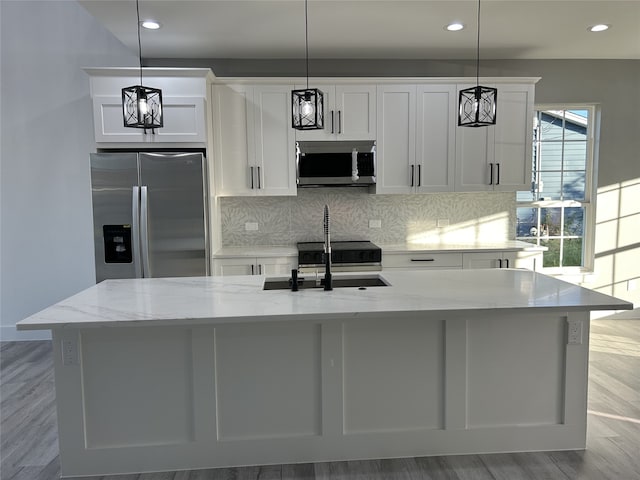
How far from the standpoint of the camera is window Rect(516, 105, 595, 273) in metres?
4.80

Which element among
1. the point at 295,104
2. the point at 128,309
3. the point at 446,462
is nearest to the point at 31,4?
the point at 295,104

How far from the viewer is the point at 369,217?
4742 millimetres

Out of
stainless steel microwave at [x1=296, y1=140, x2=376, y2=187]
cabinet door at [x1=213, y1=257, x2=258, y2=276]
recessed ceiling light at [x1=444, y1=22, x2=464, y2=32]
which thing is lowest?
cabinet door at [x1=213, y1=257, x2=258, y2=276]

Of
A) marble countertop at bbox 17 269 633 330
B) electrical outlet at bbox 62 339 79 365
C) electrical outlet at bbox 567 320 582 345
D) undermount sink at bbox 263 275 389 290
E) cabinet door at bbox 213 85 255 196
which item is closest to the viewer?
marble countertop at bbox 17 269 633 330

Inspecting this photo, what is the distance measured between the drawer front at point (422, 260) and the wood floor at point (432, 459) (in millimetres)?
1410

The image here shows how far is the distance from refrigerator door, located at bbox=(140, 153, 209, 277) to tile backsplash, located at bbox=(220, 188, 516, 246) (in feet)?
2.64

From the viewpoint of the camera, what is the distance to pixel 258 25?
3637 millimetres

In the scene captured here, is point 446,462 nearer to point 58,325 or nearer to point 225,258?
point 58,325

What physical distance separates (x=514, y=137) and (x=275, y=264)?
2.52m

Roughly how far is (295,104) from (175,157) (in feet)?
4.95

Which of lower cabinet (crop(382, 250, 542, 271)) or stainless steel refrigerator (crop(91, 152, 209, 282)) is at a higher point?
stainless steel refrigerator (crop(91, 152, 209, 282))

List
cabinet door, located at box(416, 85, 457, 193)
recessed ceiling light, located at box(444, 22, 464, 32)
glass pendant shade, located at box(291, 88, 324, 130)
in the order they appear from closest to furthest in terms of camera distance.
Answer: glass pendant shade, located at box(291, 88, 324, 130)
recessed ceiling light, located at box(444, 22, 464, 32)
cabinet door, located at box(416, 85, 457, 193)

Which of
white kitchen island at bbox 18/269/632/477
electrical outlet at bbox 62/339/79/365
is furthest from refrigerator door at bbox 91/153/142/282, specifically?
electrical outlet at bbox 62/339/79/365

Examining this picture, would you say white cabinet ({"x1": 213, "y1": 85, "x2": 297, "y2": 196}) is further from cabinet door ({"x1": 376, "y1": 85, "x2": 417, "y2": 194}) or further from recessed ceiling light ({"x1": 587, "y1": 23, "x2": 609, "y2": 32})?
recessed ceiling light ({"x1": 587, "y1": 23, "x2": 609, "y2": 32})
